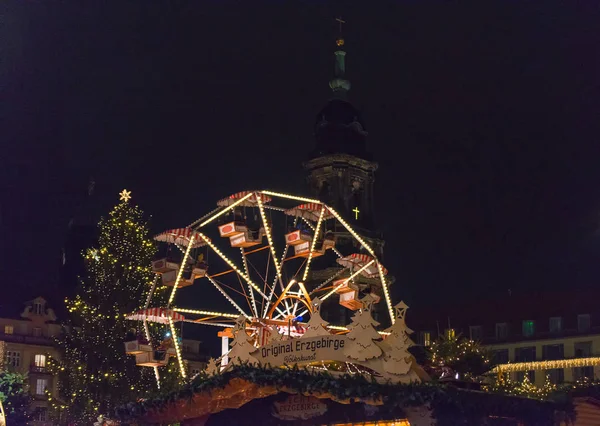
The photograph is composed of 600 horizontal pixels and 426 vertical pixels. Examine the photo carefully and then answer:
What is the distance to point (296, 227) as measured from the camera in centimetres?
3656

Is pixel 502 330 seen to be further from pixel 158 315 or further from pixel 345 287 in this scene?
pixel 158 315

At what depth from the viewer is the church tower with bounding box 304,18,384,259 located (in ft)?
252

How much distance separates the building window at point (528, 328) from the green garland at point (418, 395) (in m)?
56.1

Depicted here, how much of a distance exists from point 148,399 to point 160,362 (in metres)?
9.68

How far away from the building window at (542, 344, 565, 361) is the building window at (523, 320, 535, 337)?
5.44 ft

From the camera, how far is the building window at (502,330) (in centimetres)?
7838

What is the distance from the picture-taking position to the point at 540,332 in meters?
76.5

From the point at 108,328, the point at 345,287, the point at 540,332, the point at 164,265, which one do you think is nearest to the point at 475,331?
the point at 540,332

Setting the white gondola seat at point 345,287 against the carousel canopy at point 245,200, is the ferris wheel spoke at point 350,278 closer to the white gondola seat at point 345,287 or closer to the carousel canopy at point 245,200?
the white gondola seat at point 345,287

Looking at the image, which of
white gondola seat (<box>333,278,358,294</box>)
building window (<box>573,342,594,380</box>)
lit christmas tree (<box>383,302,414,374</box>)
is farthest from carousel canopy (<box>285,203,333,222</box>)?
building window (<box>573,342,594,380</box>)

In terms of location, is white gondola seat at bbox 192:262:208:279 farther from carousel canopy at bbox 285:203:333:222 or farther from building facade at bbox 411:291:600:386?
building facade at bbox 411:291:600:386

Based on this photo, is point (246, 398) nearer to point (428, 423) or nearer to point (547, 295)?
point (428, 423)

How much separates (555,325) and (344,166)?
20.0 metres

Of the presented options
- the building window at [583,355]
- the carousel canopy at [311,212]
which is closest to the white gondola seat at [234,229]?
the carousel canopy at [311,212]
